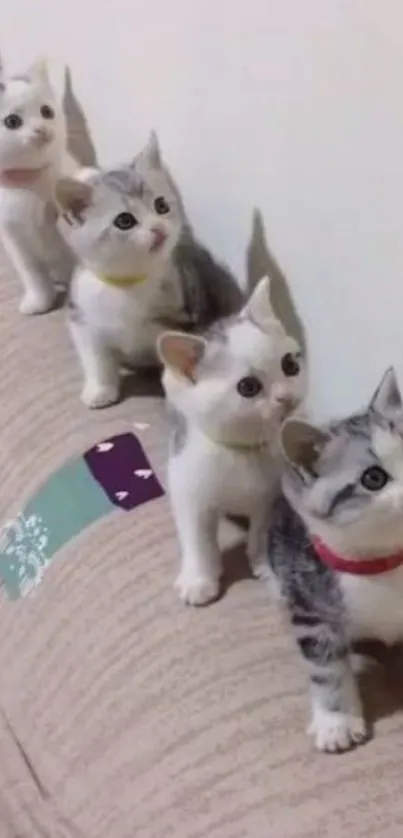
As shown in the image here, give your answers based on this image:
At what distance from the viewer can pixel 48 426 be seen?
3.99ft

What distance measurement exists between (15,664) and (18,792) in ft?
0.34

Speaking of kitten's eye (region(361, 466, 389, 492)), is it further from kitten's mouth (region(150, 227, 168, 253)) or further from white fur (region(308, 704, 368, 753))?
kitten's mouth (region(150, 227, 168, 253))

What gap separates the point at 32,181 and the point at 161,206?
214mm

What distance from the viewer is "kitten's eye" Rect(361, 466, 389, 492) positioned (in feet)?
2.70

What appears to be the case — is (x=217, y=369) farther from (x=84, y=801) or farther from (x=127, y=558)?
(x=84, y=801)

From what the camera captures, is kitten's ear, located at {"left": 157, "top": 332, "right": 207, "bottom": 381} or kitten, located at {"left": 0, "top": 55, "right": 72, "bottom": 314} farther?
kitten, located at {"left": 0, "top": 55, "right": 72, "bottom": 314}

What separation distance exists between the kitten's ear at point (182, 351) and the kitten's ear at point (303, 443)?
12 centimetres

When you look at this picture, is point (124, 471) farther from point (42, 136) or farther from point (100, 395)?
point (42, 136)

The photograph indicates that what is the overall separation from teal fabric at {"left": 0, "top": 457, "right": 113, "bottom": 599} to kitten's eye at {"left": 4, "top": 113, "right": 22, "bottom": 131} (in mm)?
306

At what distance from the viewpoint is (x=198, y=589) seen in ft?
3.30

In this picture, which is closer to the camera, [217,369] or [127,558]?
[217,369]

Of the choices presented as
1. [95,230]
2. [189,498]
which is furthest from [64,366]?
[189,498]

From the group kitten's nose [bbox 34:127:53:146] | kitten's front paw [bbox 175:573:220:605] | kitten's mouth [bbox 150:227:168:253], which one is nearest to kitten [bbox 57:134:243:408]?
kitten's mouth [bbox 150:227:168:253]

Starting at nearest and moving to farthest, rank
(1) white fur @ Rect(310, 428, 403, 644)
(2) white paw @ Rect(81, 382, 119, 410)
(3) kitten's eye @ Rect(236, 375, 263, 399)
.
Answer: (1) white fur @ Rect(310, 428, 403, 644) → (3) kitten's eye @ Rect(236, 375, 263, 399) → (2) white paw @ Rect(81, 382, 119, 410)
